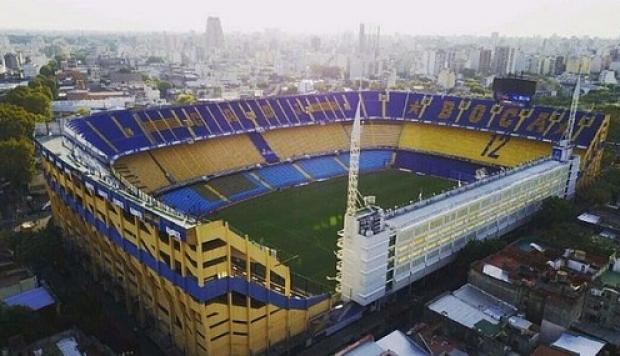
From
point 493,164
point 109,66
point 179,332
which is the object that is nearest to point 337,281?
point 179,332

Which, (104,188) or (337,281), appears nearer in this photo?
(104,188)

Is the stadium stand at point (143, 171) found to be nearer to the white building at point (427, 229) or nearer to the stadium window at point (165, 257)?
the stadium window at point (165, 257)

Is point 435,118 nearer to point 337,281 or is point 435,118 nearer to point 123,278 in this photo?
point 337,281

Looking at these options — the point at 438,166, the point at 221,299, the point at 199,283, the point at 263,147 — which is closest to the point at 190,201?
the point at 263,147

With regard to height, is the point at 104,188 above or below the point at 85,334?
above

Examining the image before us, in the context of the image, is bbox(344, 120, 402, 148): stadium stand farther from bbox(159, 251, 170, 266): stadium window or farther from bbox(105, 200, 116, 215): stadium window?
bbox(159, 251, 170, 266): stadium window

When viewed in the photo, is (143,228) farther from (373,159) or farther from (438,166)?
(438,166)
